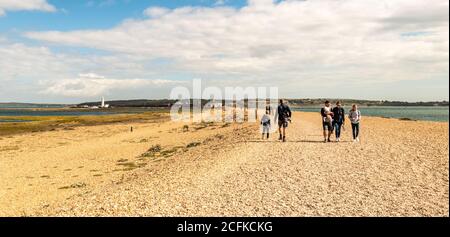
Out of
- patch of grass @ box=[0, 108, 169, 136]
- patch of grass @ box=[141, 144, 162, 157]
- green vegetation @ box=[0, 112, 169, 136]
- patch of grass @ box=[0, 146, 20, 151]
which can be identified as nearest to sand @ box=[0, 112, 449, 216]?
patch of grass @ box=[141, 144, 162, 157]

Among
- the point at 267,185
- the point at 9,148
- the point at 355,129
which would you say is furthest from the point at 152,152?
the point at 267,185

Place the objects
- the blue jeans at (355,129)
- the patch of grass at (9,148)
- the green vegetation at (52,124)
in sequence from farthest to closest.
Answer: the green vegetation at (52,124), the patch of grass at (9,148), the blue jeans at (355,129)

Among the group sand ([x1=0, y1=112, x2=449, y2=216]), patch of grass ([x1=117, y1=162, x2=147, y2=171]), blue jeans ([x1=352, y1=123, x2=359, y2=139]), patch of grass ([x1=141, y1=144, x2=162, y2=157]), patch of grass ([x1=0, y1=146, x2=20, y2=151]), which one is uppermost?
blue jeans ([x1=352, y1=123, x2=359, y2=139])

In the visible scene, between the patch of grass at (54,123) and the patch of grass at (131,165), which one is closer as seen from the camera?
the patch of grass at (131,165)

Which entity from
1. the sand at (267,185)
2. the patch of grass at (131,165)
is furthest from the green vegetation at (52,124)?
the sand at (267,185)

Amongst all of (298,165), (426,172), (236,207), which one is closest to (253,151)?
(298,165)

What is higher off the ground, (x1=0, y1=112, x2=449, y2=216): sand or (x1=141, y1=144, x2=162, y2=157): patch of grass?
(x1=0, y1=112, x2=449, y2=216): sand

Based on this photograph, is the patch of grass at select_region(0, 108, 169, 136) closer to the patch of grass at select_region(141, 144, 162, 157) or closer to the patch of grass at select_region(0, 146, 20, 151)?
the patch of grass at select_region(0, 146, 20, 151)

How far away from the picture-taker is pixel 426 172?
15297 millimetres

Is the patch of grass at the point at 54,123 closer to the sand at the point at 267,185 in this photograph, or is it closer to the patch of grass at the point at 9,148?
the patch of grass at the point at 9,148

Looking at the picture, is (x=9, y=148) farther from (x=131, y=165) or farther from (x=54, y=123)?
(x=54, y=123)

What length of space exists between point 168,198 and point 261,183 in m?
3.41
